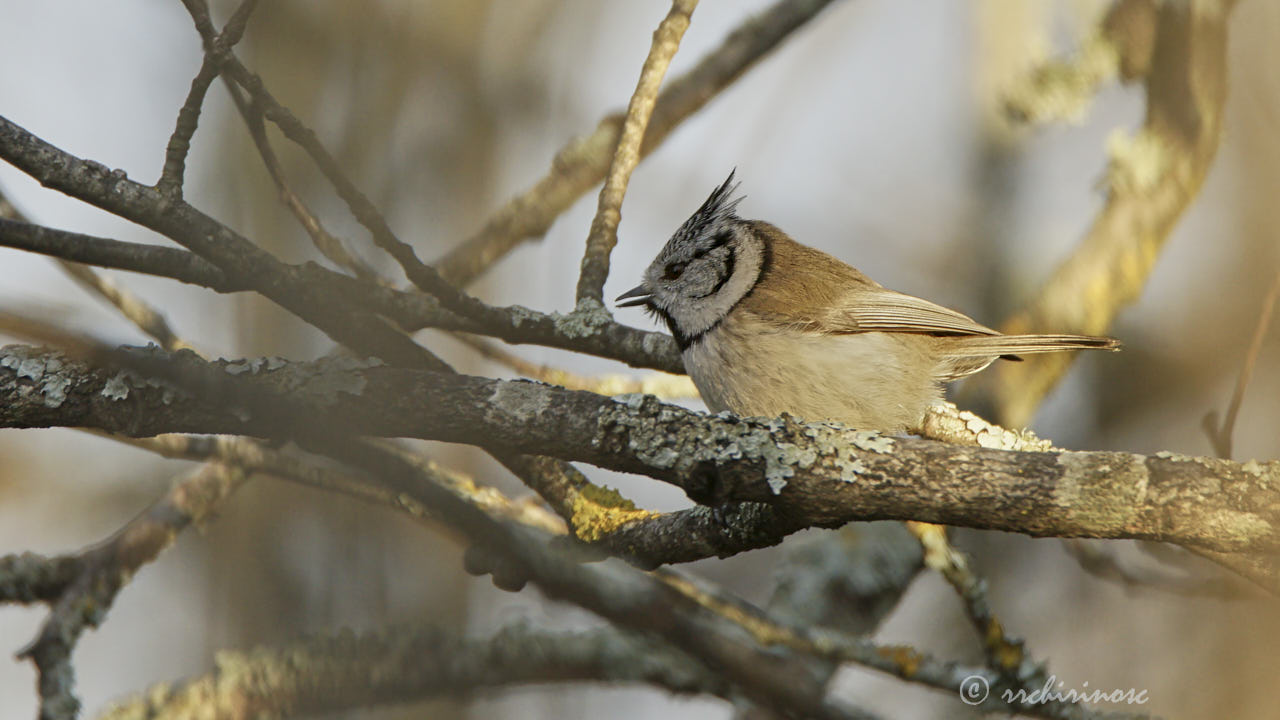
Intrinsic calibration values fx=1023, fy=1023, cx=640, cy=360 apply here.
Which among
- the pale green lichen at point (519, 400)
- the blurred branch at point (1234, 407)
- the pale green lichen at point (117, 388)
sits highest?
the pale green lichen at point (117, 388)

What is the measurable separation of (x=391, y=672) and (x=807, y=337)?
1.85 meters

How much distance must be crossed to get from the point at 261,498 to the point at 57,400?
8.71 feet

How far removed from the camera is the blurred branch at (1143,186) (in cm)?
504

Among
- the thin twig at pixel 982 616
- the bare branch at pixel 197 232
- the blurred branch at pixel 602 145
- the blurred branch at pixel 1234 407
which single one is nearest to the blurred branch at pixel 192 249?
the bare branch at pixel 197 232

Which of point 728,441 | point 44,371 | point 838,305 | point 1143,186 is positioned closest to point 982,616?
point 838,305

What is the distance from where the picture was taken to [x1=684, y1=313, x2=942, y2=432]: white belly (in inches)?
144

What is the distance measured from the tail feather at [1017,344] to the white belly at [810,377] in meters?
0.21

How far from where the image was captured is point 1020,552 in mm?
6590

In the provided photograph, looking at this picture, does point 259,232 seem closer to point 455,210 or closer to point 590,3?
point 455,210

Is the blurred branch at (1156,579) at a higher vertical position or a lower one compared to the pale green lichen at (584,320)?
lower

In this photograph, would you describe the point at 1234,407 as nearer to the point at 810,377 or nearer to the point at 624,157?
the point at 810,377

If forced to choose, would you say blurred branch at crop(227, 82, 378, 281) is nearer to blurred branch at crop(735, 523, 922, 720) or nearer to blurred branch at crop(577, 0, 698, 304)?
blurred branch at crop(577, 0, 698, 304)

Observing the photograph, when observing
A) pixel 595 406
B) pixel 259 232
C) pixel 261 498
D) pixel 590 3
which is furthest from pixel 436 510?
pixel 590 3

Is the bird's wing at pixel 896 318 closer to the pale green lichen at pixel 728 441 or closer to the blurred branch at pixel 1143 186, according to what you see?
the blurred branch at pixel 1143 186
